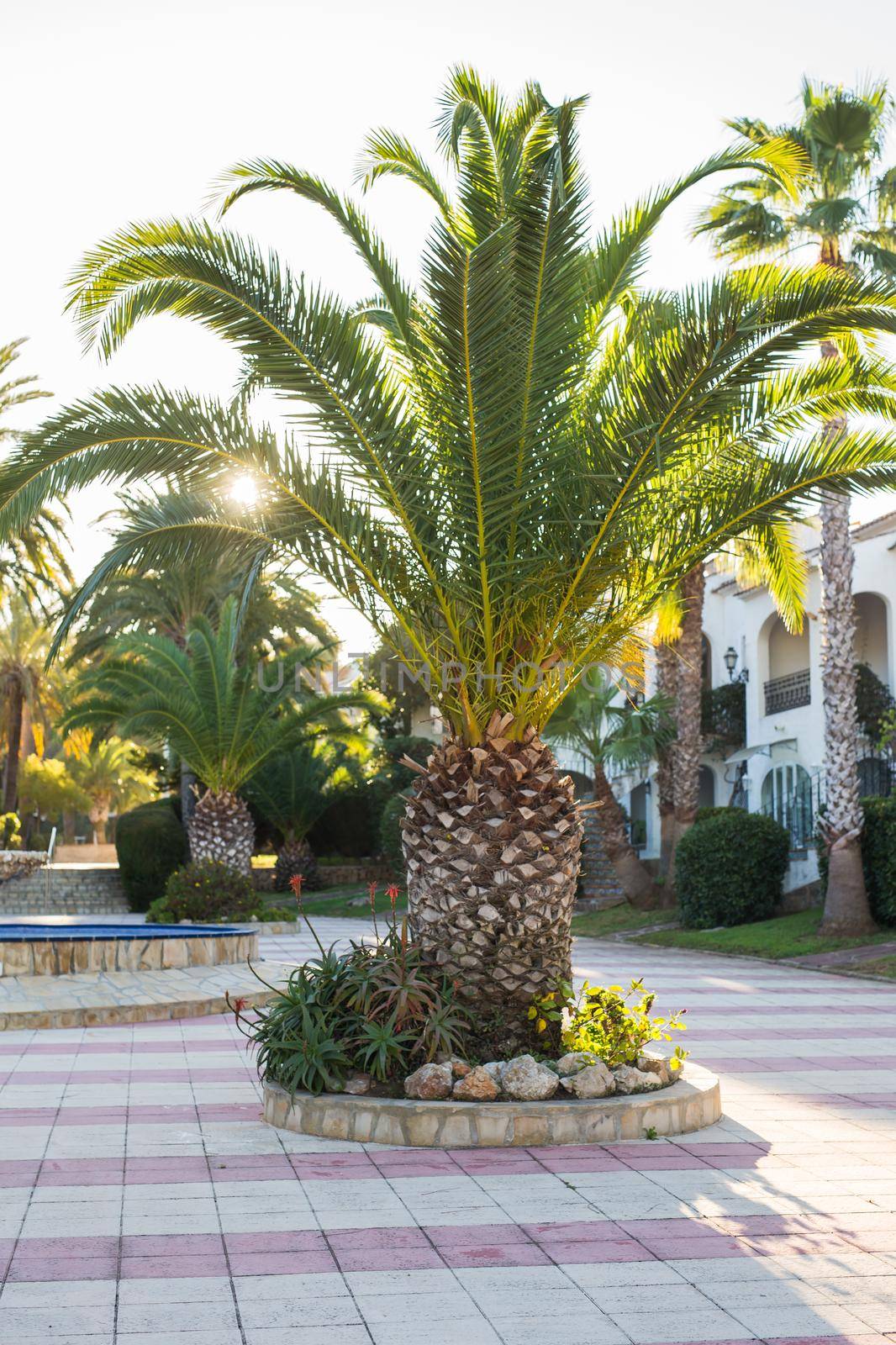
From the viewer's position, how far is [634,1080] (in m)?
7.26

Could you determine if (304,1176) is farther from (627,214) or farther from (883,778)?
(883,778)

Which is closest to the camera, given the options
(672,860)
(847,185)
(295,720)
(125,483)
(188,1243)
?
(188,1243)

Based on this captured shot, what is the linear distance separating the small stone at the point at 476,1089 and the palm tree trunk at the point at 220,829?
18.6 metres

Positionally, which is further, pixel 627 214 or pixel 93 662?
pixel 93 662

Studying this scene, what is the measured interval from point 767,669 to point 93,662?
1838 cm

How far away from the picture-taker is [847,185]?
58.7 ft

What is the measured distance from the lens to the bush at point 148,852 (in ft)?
91.7

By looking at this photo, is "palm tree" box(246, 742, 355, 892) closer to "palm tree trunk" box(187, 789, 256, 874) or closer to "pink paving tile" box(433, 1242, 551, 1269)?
"palm tree trunk" box(187, 789, 256, 874)

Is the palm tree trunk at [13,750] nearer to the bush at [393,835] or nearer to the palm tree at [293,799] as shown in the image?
the palm tree at [293,799]

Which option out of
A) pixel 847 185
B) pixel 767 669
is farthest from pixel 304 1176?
pixel 767 669

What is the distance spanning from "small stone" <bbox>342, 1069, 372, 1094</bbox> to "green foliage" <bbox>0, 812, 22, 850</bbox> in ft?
98.4

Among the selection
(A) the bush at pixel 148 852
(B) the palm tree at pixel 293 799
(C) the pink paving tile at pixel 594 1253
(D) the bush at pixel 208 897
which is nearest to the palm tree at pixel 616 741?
(D) the bush at pixel 208 897

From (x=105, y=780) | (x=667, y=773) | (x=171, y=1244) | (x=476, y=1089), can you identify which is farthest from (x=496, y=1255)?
(x=105, y=780)

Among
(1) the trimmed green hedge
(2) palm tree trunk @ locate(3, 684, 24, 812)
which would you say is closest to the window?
(1) the trimmed green hedge
